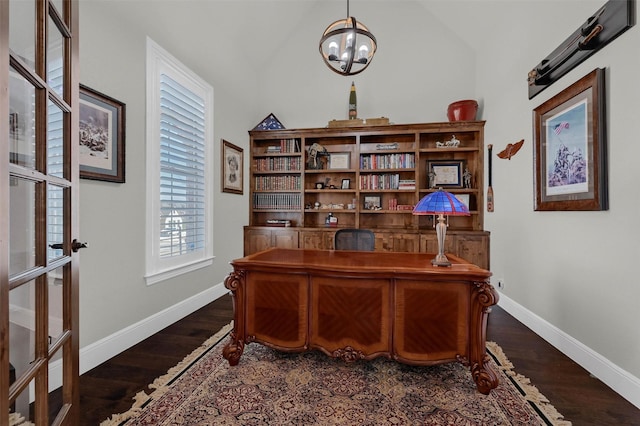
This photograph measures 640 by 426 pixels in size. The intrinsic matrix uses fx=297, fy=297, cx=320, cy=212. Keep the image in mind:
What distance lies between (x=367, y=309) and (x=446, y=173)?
2935mm

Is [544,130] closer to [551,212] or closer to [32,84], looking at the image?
[551,212]

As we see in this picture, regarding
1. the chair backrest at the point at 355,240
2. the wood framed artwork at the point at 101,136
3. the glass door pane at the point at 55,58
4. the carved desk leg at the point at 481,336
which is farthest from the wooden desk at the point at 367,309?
the glass door pane at the point at 55,58

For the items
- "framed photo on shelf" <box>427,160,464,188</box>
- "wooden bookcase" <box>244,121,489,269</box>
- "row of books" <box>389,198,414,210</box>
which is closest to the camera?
"wooden bookcase" <box>244,121,489,269</box>

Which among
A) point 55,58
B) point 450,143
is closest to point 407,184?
point 450,143

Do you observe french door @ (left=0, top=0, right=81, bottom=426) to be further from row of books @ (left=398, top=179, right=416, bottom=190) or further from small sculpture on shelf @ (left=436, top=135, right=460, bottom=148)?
small sculpture on shelf @ (left=436, top=135, right=460, bottom=148)

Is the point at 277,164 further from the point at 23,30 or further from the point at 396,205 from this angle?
the point at 23,30

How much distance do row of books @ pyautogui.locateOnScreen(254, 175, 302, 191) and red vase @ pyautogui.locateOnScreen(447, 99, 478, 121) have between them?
231cm

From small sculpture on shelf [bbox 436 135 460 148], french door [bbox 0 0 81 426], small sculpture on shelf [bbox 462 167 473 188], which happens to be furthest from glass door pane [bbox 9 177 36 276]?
small sculpture on shelf [bbox 462 167 473 188]

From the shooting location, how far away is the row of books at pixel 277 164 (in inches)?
177

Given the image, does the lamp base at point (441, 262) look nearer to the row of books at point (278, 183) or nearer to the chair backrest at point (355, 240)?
the chair backrest at point (355, 240)

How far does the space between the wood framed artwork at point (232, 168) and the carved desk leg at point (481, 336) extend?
3028 mm

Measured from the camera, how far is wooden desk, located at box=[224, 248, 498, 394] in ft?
5.80

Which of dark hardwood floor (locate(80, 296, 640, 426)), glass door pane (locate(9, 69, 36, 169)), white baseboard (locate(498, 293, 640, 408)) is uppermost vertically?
glass door pane (locate(9, 69, 36, 169))

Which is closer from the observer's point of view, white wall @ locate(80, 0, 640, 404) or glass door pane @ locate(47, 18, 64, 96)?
glass door pane @ locate(47, 18, 64, 96)
